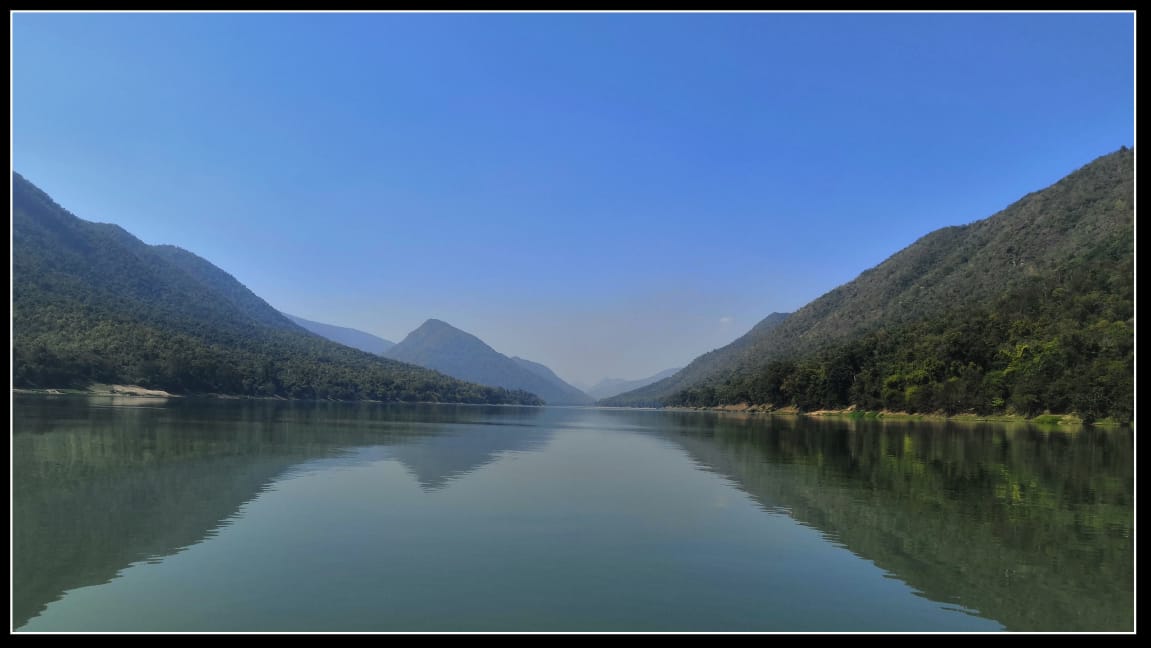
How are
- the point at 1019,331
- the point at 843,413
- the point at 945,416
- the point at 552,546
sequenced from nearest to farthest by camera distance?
the point at 552,546 → the point at 945,416 → the point at 1019,331 → the point at 843,413

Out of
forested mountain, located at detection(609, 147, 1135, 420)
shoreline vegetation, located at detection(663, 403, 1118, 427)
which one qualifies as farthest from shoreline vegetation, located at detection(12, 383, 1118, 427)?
forested mountain, located at detection(609, 147, 1135, 420)

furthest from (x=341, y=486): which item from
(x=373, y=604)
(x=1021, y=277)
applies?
(x=1021, y=277)

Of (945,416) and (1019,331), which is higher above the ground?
(1019,331)

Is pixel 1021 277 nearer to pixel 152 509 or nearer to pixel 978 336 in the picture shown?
pixel 978 336

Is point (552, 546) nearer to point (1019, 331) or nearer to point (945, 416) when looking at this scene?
point (945, 416)

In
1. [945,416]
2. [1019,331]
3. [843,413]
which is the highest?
[1019,331]

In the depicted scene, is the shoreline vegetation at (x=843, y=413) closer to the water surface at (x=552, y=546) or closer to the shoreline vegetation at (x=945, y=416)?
the shoreline vegetation at (x=945, y=416)

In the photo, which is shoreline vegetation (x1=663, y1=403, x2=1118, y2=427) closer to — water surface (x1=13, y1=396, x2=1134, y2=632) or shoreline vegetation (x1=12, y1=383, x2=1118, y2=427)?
shoreline vegetation (x1=12, y1=383, x2=1118, y2=427)

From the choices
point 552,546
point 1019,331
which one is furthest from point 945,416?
point 552,546

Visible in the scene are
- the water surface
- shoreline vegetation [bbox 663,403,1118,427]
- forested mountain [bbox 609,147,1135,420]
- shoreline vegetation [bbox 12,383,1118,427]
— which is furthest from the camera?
forested mountain [bbox 609,147,1135,420]

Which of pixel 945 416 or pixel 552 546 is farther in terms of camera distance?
pixel 945 416
